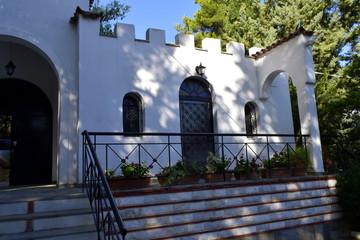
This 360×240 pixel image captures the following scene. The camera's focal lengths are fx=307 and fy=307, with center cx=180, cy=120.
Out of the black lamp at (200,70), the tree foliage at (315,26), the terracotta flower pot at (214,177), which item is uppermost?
the tree foliage at (315,26)

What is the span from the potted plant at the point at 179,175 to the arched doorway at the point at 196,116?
231cm

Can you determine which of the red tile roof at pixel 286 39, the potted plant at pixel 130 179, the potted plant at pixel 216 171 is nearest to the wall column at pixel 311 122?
the red tile roof at pixel 286 39

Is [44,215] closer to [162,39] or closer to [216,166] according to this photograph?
[216,166]

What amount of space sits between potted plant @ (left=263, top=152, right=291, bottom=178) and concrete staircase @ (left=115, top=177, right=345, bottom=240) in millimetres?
478

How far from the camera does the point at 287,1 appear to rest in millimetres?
17719

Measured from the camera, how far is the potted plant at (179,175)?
230 inches

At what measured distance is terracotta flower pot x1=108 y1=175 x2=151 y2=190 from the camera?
222 inches

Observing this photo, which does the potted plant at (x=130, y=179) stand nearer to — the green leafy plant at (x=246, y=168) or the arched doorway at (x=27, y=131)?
the green leafy plant at (x=246, y=168)

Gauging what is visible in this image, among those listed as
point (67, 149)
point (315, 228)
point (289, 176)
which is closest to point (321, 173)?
point (289, 176)

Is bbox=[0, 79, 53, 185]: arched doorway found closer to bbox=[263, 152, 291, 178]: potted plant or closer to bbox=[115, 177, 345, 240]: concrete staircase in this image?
bbox=[115, 177, 345, 240]: concrete staircase

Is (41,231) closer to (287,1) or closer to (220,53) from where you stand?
(220,53)

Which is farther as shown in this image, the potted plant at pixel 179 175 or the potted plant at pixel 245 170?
the potted plant at pixel 245 170

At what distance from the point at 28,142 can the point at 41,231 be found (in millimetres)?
4998

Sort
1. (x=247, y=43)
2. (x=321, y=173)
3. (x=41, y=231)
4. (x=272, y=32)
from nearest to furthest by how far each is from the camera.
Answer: (x=41, y=231), (x=321, y=173), (x=272, y=32), (x=247, y=43)
